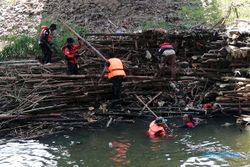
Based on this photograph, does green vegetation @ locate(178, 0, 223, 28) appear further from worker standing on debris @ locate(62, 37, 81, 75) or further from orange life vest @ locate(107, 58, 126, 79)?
orange life vest @ locate(107, 58, 126, 79)

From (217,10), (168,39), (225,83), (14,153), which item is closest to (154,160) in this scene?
(14,153)

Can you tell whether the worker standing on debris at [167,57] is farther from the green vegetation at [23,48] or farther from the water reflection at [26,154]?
the green vegetation at [23,48]

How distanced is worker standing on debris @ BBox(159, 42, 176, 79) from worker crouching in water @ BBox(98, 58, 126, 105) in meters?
1.24

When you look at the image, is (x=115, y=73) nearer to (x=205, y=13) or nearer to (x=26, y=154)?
(x=26, y=154)

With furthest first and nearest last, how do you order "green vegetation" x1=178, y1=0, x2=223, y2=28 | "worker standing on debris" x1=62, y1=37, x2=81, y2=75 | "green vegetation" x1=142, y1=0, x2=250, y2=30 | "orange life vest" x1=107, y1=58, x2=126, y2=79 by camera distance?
"green vegetation" x1=178, y1=0, x2=223, y2=28 < "green vegetation" x1=142, y1=0, x2=250, y2=30 < "worker standing on debris" x1=62, y1=37, x2=81, y2=75 < "orange life vest" x1=107, y1=58, x2=126, y2=79

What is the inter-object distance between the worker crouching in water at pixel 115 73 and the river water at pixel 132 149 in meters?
1.30

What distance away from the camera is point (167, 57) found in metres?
13.0

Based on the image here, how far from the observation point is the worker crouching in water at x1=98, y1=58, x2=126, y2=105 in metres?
12.4

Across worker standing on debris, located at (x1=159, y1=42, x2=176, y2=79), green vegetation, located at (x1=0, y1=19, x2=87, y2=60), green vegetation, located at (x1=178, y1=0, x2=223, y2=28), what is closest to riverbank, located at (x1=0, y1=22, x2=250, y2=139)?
worker standing on debris, located at (x1=159, y1=42, x2=176, y2=79)

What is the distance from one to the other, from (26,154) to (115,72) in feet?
11.6

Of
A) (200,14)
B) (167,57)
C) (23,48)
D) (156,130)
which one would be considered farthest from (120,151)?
(200,14)

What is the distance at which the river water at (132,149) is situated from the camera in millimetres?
9414

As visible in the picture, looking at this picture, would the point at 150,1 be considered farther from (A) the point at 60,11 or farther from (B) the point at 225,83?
(B) the point at 225,83

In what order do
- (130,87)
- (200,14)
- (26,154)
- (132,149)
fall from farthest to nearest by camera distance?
1. (200,14)
2. (130,87)
3. (132,149)
4. (26,154)
